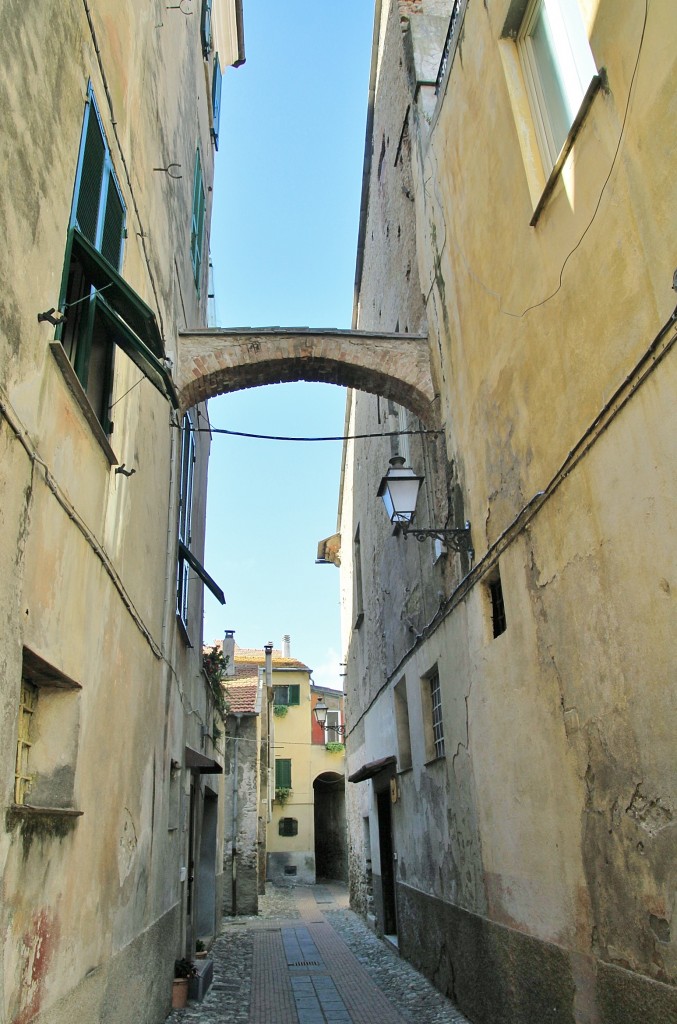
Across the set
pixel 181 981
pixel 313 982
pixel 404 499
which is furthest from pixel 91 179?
pixel 313 982

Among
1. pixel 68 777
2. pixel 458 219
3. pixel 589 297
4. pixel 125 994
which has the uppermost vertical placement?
pixel 458 219

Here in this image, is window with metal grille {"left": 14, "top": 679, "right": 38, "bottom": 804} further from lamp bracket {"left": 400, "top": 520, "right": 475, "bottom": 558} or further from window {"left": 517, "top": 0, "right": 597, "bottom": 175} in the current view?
window {"left": 517, "top": 0, "right": 597, "bottom": 175}

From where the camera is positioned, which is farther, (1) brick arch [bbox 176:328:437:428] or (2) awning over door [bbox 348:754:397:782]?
(2) awning over door [bbox 348:754:397:782]

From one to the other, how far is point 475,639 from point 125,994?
3.65 meters

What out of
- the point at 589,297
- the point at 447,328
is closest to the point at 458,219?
the point at 447,328

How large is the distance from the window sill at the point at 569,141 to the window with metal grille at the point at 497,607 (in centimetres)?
276

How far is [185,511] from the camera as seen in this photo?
8812 millimetres

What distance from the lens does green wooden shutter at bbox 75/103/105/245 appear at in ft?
13.6

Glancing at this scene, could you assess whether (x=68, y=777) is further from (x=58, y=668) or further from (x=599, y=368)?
(x=599, y=368)

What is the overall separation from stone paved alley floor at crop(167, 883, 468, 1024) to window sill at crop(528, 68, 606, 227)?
6.34 metres

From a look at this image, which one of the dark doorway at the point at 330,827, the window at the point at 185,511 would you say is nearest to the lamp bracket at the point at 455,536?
the window at the point at 185,511

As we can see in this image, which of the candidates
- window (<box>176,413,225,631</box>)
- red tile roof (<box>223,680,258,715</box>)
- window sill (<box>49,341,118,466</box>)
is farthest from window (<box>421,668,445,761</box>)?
red tile roof (<box>223,680,258,715</box>)

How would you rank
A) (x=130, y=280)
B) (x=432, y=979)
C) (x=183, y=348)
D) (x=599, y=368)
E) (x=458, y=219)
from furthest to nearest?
(x=183, y=348) → (x=432, y=979) → (x=458, y=219) → (x=130, y=280) → (x=599, y=368)

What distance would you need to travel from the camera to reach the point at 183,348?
8.54 meters
